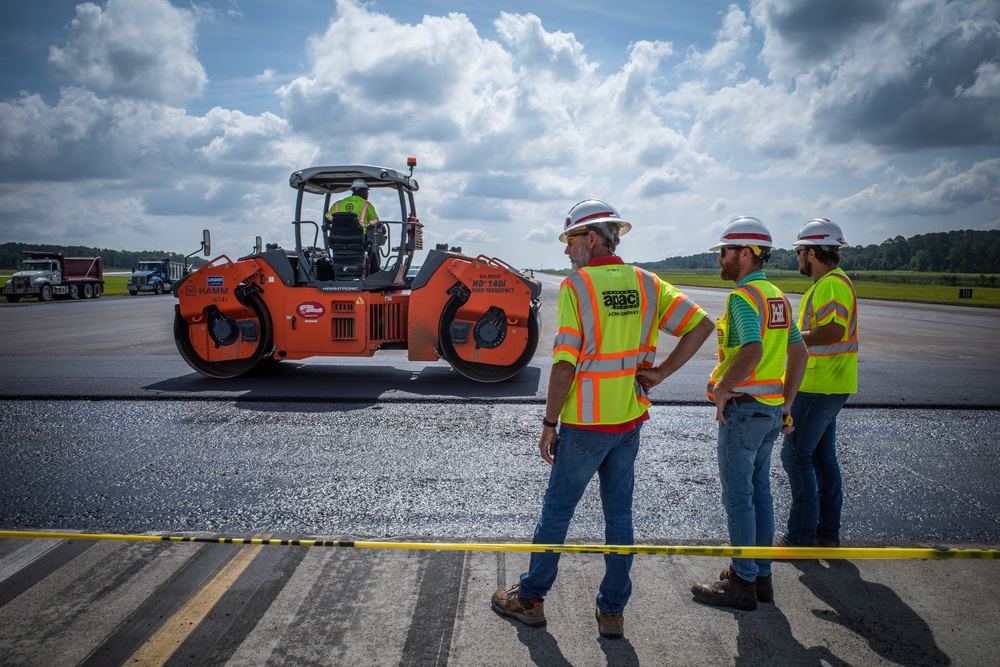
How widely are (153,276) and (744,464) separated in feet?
143

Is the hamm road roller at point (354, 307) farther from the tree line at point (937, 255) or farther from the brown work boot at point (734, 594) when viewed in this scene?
the tree line at point (937, 255)

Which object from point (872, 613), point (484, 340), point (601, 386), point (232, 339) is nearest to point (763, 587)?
point (872, 613)

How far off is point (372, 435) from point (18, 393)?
4.73 meters

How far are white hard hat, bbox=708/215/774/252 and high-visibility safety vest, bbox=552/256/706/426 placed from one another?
0.56 meters

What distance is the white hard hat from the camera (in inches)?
123

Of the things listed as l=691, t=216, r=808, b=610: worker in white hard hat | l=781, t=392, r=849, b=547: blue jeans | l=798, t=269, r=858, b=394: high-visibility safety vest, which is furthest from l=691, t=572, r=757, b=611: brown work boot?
l=798, t=269, r=858, b=394: high-visibility safety vest

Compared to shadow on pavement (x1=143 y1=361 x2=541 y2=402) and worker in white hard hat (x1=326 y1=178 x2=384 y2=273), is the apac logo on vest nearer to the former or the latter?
shadow on pavement (x1=143 y1=361 x2=541 y2=402)

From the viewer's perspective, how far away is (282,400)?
7.48m

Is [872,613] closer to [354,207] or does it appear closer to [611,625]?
[611,625]

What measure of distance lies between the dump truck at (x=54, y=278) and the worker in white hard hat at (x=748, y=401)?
121 feet

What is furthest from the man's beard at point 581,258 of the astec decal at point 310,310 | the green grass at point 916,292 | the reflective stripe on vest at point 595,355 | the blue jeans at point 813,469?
the green grass at point 916,292

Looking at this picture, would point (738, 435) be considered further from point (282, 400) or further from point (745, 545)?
point (282, 400)

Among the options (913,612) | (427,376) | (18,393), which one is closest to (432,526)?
(913,612)

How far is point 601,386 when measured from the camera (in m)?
2.80
